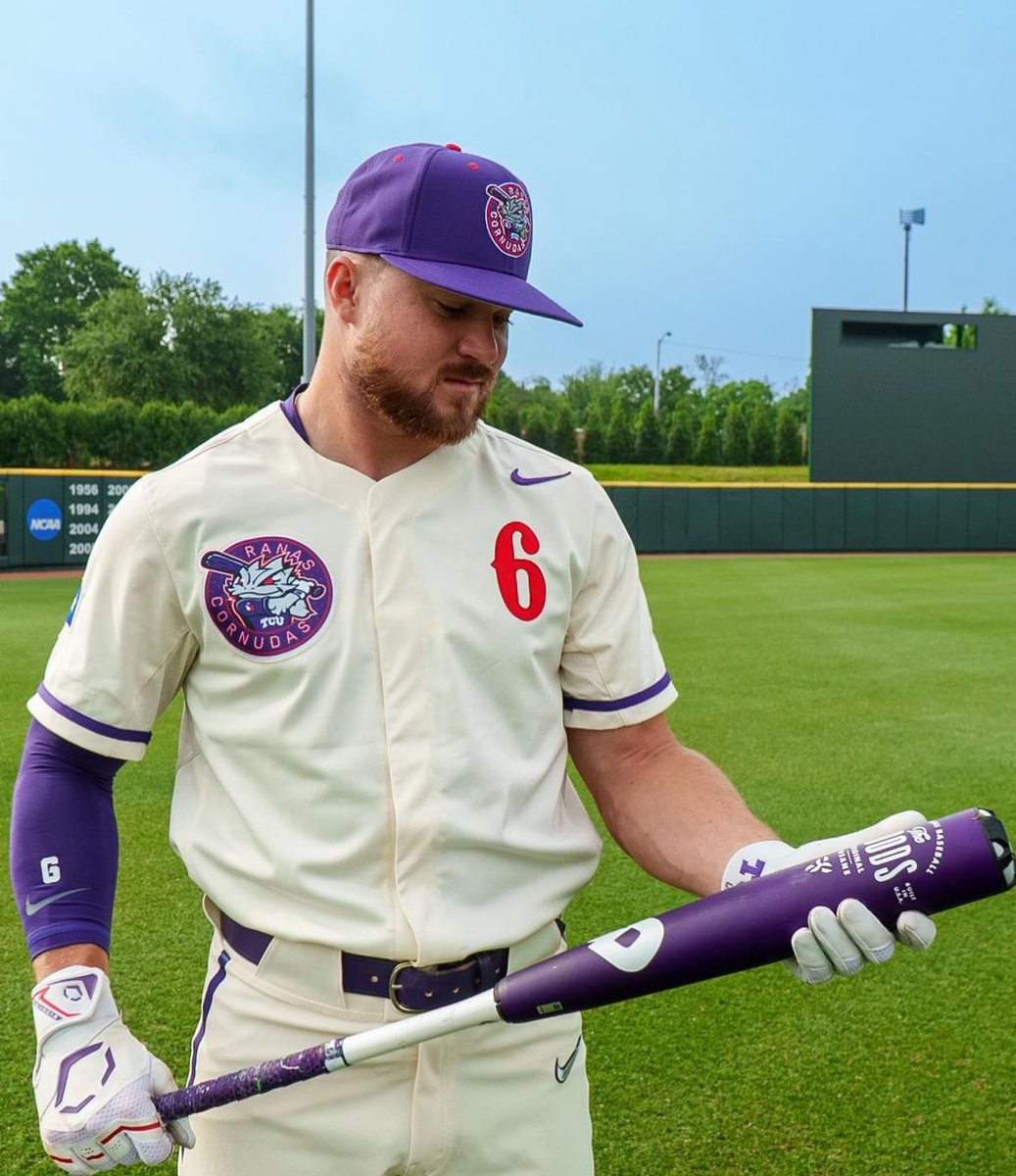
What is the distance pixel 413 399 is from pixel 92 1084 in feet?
3.46

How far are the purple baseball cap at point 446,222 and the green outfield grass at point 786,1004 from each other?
1104 mm

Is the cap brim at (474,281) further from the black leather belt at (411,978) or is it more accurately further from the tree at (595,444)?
the tree at (595,444)

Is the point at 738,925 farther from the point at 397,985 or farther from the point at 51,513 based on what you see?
the point at 51,513

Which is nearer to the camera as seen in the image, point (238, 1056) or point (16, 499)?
point (238, 1056)

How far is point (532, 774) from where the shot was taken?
1923mm

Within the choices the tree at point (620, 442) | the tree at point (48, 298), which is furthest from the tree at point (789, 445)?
the tree at point (48, 298)

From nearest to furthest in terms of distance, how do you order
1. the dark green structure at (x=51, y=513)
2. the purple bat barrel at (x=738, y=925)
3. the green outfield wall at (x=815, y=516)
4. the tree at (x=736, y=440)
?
the purple bat barrel at (x=738, y=925)
the dark green structure at (x=51, y=513)
the green outfield wall at (x=815, y=516)
the tree at (x=736, y=440)

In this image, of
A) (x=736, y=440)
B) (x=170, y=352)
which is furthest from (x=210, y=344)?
(x=736, y=440)

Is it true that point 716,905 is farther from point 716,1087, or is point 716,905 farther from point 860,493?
point 860,493

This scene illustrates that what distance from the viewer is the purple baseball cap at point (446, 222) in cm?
189

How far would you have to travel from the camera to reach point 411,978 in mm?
1817

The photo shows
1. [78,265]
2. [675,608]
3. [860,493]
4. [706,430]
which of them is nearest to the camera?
[675,608]

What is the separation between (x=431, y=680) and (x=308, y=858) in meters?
0.30

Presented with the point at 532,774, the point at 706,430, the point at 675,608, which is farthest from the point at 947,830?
the point at 706,430
